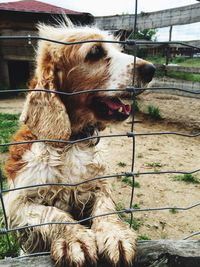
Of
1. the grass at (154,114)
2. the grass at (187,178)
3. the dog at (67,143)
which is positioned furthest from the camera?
the grass at (154,114)

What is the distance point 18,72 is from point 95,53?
9.82 m

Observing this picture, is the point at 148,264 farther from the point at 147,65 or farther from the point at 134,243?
the point at 147,65

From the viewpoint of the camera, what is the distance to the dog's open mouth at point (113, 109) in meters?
2.57

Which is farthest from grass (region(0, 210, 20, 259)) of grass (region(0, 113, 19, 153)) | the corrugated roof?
the corrugated roof

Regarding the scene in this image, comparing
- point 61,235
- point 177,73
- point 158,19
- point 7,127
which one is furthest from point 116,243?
point 177,73

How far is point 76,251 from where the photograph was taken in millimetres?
1626

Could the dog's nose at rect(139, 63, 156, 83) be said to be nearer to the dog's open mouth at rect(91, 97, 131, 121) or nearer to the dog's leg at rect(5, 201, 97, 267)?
the dog's open mouth at rect(91, 97, 131, 121)

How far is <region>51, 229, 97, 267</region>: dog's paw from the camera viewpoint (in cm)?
156

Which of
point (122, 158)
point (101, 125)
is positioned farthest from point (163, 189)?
point (101, 125)

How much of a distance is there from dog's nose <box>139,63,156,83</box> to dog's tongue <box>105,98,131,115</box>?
266 mm

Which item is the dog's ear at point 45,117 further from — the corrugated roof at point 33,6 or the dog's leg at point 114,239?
the corrugated roof at point 33,6

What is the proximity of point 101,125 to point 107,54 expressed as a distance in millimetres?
537

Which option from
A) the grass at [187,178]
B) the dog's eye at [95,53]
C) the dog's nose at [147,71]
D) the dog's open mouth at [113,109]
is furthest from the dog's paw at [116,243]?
the grass at [187,178]

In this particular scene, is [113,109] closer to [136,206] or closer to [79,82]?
[79,82]
